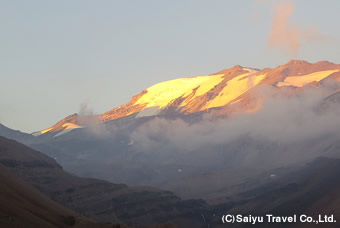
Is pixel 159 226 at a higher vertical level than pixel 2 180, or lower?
lower

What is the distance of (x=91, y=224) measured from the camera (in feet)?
372

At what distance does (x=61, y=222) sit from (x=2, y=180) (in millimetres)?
34450

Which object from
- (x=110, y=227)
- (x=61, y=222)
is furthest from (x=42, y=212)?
A: (x=110, y=227)

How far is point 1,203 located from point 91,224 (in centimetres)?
1677

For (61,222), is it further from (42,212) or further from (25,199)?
(25,199)

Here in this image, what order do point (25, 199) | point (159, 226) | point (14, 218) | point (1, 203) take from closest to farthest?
point (14, 218)
point (1, 203)
point (159, 226)
point (25, 199)

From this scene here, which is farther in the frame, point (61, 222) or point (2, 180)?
point (2, 180)

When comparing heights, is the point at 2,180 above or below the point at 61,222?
above

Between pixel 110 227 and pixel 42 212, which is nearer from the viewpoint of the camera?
pixel 110 227

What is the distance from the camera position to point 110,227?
111750mm

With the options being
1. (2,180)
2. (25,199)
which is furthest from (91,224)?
(2,180)

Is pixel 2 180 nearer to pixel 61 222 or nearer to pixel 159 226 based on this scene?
pixel 61 222

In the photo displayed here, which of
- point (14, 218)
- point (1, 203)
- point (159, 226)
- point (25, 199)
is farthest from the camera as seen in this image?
point (25, 199)

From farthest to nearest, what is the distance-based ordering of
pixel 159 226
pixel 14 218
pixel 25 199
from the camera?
pixel 25 199, pixel 159 226, pixel 14 218
